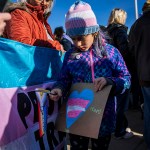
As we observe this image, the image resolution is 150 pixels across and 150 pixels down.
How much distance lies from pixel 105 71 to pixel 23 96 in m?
0.61

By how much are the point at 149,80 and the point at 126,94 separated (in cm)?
90

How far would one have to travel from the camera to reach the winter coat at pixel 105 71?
2.03 meters

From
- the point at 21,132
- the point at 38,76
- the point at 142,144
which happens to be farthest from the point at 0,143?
the point at 142,144

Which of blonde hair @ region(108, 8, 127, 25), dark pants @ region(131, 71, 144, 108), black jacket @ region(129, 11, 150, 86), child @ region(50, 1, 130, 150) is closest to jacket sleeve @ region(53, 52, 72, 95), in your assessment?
child @ region(50, 1, 130, 150)

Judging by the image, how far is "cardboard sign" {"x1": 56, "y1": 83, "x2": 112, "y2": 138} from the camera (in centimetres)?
191

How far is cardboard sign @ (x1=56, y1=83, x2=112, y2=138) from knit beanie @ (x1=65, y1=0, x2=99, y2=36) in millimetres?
381

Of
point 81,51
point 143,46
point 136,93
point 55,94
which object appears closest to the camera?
point 55,94

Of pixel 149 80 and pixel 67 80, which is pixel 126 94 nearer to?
pixel 149 80

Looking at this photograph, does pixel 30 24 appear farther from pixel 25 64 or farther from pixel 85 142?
pixel 85 142

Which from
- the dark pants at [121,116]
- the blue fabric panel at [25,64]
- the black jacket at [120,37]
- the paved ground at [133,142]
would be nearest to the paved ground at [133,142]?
the paved ground at [133,142]

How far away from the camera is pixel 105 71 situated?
203 cm

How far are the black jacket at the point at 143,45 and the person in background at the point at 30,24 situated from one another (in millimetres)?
937

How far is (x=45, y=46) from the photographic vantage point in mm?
2295

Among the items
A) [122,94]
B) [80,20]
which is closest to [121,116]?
[122,94]
